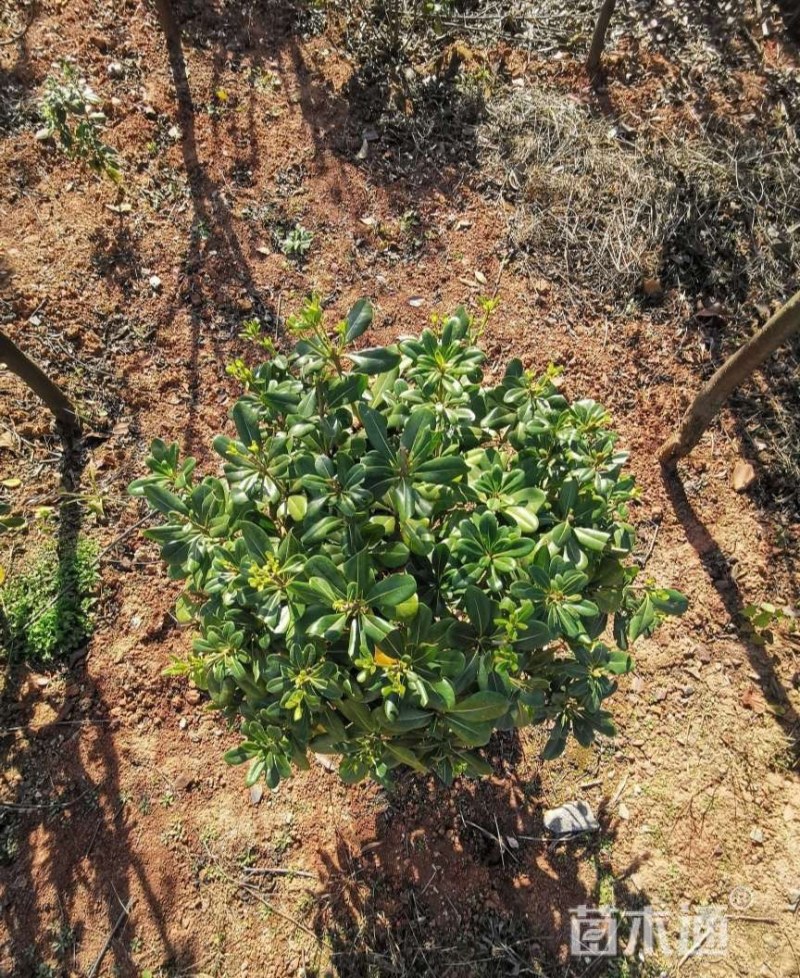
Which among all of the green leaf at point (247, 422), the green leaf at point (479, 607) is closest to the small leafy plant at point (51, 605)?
the green leaf at point (247, 422)

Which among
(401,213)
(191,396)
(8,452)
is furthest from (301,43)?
(8,452)

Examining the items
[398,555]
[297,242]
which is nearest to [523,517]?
[398,555]

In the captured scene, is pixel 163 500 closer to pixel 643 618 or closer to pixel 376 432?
pixel 376 432

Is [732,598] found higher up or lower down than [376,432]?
lower down

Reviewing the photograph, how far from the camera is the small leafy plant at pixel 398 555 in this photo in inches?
64.3

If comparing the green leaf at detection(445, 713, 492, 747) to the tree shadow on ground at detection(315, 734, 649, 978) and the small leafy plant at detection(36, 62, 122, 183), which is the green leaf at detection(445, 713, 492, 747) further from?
the small leafy plant at detection(36, 62, 122, 183)

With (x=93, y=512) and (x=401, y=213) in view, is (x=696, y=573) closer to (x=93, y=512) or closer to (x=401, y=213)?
(x=401, y=213)

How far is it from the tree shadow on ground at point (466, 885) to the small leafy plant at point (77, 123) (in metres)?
3.67

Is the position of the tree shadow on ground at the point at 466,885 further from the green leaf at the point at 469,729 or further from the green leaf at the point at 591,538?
the green leaf at the point at 591,538

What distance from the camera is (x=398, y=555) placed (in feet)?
5.52

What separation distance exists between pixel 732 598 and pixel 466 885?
186cm

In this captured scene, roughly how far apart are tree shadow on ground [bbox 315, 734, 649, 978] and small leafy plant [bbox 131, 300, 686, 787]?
94 cm

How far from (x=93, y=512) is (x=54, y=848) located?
1.46 m

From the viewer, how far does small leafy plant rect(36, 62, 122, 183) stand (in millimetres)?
3539
